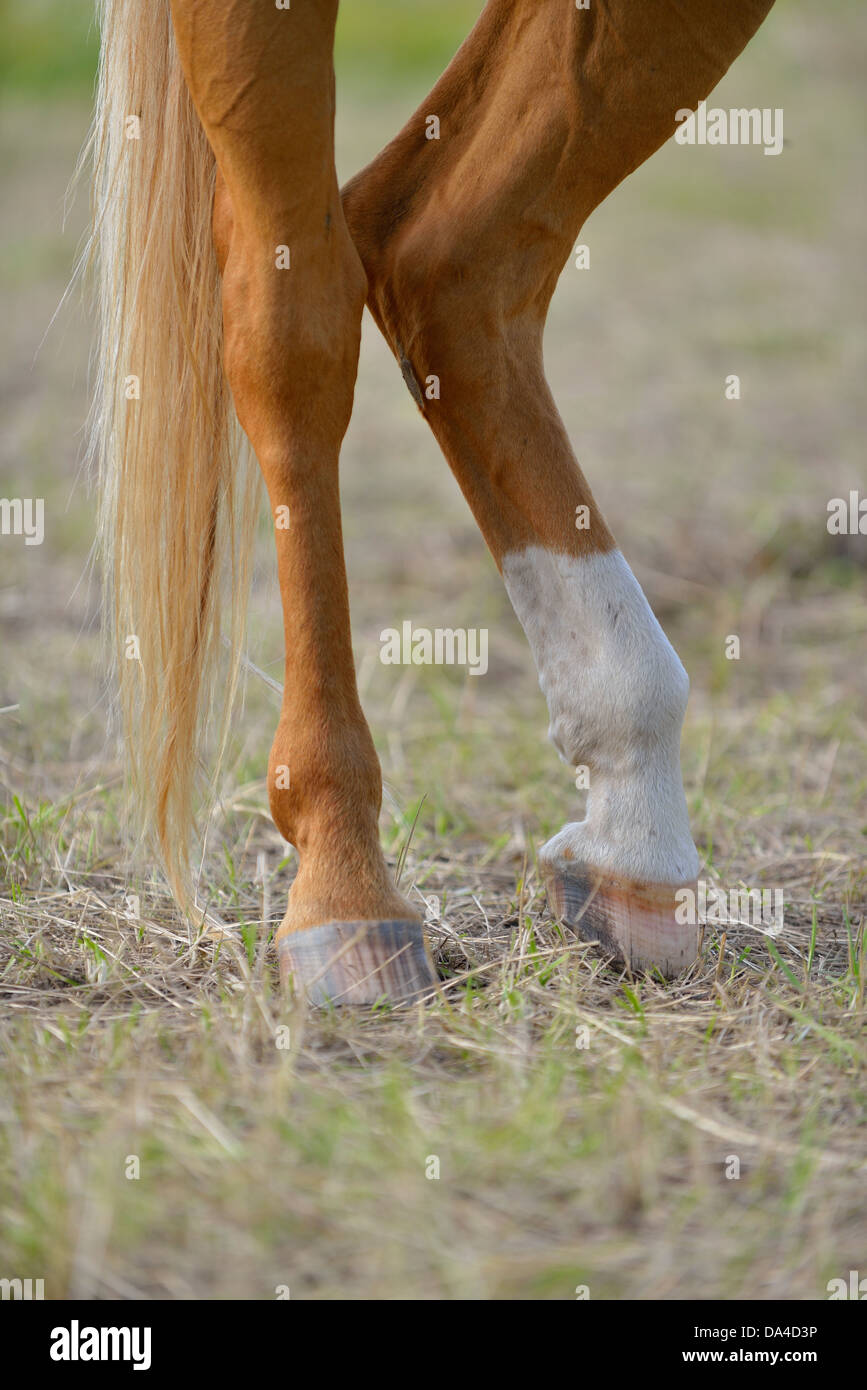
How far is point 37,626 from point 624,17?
198 centimetres

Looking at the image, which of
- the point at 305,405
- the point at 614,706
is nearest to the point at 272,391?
the point at 305,405

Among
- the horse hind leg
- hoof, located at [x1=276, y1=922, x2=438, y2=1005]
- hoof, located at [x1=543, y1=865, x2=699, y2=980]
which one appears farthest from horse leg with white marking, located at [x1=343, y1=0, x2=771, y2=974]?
hoof, located at [x1=276, y1=922, x2=438, y2=1005]

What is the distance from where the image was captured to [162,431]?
137 cm

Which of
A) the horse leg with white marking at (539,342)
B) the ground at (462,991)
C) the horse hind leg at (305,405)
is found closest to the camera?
the ground at (462,991)

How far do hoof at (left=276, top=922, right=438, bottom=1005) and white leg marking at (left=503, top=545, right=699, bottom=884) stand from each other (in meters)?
0.24

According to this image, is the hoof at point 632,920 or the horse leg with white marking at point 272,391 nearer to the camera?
the horse leg with white marking at point 272,391

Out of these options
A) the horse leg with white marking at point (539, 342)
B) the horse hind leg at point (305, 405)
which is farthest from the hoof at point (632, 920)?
the horse hind leg at point (305, 405)

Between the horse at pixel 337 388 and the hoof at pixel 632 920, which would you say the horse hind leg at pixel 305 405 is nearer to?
the horse at pixel 337 388

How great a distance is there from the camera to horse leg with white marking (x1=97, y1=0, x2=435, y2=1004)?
1.18 meters

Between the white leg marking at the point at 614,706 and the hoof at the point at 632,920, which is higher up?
the white leg marking at the point at 614,706

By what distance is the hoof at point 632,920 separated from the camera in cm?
131
